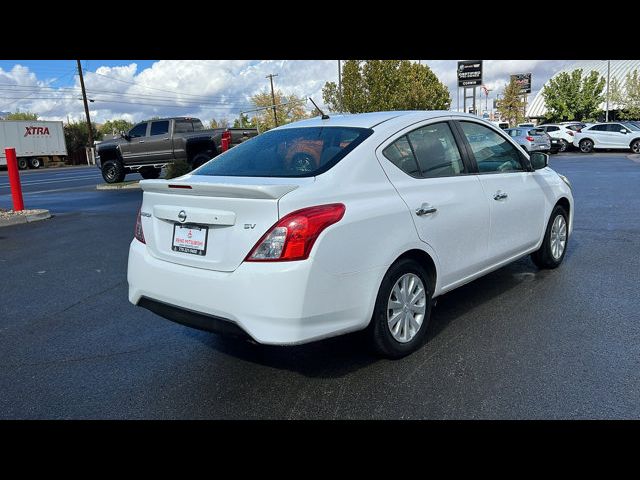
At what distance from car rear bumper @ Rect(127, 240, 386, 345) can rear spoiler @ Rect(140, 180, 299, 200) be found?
0.41 metres

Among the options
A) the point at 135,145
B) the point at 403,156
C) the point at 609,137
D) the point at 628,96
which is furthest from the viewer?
the point at 628,96

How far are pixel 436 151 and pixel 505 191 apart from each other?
0.91m

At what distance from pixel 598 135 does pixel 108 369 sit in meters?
30.8

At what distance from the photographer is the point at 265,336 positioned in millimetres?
2979

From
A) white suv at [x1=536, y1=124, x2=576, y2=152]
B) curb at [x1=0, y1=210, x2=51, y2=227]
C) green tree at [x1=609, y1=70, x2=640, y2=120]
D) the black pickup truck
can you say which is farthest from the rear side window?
green tree at [x1=609, y1=70, x2=640, y2=120]

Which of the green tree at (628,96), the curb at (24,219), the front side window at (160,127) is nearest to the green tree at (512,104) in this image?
the green tree at (628,96)

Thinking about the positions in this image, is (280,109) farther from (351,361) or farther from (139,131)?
(351,361)

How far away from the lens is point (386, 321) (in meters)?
3.40

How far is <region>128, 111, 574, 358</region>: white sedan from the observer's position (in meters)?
2.97

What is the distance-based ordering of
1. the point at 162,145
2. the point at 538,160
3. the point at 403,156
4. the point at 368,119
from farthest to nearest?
1. the point at 162,145
2. the point at 538,160
3. the point at 368,119
4. the point at 403,156

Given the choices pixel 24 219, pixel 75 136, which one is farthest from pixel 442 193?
pixel 75 136

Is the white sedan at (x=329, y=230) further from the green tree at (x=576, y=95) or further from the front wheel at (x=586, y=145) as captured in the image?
the green tree at (x=576, y=95)

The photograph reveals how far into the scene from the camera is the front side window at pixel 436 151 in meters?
3.91
